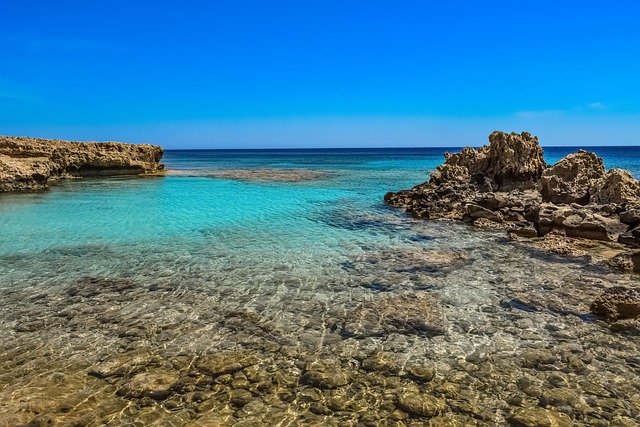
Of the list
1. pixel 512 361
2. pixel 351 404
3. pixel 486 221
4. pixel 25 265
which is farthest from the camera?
pixel 486 221

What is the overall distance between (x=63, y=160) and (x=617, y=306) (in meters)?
46.6

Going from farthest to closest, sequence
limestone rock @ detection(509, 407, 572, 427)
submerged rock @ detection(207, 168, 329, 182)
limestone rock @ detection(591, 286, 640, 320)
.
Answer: submerged rock @ detection(207, 168, 329, 182)
limestone rock @ detection(591, 286, 640, 320)
limestone rock @ detection(509, 407, 572, 427)

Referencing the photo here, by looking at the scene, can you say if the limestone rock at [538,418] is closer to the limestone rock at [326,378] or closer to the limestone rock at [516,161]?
the limestone rock at [326,378]

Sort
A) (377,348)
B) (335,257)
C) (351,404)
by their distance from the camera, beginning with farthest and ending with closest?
(335,257) → (377,348) → (351,404)

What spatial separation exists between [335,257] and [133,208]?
1454cm

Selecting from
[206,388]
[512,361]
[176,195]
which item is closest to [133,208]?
[176,195]

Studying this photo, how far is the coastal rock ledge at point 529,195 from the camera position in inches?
593

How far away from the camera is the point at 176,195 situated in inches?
1158

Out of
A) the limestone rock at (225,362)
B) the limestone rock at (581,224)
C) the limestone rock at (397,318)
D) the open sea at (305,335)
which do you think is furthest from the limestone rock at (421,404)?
the limestone rock at (581,224)

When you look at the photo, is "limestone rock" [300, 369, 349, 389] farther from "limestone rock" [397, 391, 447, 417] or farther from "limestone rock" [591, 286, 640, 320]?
"limestone rock" [591, 286, 640, 320]

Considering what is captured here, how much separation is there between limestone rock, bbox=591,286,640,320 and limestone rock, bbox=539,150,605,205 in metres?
12.1

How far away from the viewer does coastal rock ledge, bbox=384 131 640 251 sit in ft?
49.4

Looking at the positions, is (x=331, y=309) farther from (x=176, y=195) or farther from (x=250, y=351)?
(x=176, y=195)

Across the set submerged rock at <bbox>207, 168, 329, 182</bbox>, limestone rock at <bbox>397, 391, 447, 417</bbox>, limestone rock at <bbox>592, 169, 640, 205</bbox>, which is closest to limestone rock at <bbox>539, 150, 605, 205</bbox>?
limestone rock at <bbox>592, 169, 640, 205</bbox>
